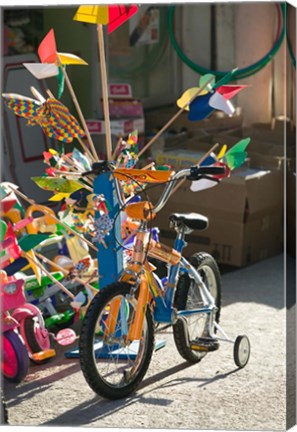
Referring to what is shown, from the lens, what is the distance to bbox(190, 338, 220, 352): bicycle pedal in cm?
489

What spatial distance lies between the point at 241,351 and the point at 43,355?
0.91 metres

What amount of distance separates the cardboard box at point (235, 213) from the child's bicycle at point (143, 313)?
1.50 m

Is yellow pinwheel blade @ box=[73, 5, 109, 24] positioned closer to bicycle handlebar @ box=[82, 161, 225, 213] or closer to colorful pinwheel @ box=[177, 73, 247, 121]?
bicycle handlebar @ box=[82, 161, 225, 213]

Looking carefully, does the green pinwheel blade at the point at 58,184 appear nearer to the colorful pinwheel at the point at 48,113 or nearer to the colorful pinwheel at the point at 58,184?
the colorful pinwheel at the point at 58,184

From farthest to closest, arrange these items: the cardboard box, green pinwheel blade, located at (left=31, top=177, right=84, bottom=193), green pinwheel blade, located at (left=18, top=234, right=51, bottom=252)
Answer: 1. the cardboard box
2. green pinwheel blade, located at (left=18, top=234, right=51, bottom=252)
3. green pinwheel blade, located at (left=31, top=177, right=84, bottom=193)

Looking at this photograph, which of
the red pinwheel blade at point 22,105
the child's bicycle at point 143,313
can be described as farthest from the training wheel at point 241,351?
the red pinwheel blade at point 22,105

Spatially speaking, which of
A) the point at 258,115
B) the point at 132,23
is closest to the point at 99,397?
the point at 258,115

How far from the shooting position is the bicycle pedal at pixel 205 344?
4891 millimetres

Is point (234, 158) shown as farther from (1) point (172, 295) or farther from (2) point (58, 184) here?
(2) point (58, 184)

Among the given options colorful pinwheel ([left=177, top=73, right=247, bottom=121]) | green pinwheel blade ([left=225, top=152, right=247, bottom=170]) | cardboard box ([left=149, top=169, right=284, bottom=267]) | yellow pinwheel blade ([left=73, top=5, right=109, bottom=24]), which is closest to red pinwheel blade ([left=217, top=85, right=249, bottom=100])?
colorful pinwheel ([left=177, top=73, right=247, bottom=121])

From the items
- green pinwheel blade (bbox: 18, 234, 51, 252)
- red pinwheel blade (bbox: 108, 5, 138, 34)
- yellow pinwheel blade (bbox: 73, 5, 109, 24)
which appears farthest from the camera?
green pinwheel blade (bbox: 18, 234, 51, 252)

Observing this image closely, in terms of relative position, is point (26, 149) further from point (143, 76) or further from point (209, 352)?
point (209, 352)

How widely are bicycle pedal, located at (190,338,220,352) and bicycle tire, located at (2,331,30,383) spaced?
2.49 feet

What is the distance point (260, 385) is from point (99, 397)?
2.38 ft
